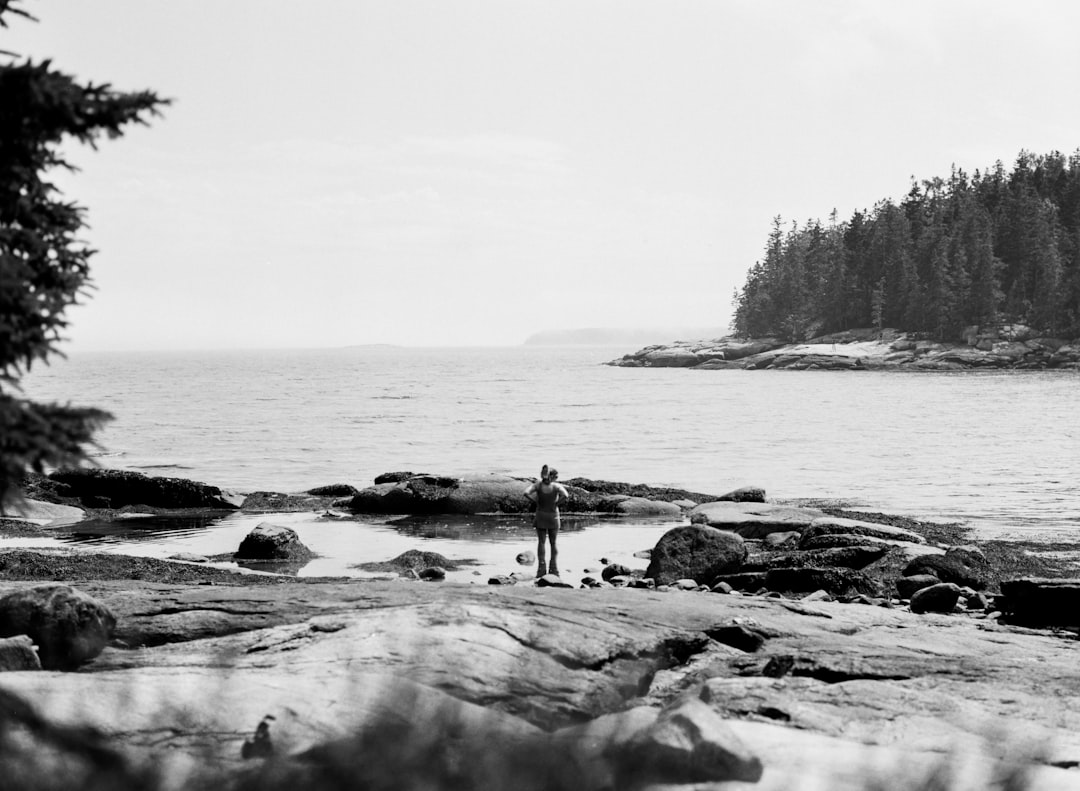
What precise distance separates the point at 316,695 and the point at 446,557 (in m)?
16.0

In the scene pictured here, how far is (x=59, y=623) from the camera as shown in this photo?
29.8ft

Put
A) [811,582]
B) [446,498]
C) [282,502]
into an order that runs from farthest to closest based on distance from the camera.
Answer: [282,502] < [446,498] < [811,582]

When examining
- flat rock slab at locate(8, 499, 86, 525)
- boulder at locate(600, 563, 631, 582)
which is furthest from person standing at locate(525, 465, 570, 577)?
flat rock slab at locate(8, 499, 86, 525)

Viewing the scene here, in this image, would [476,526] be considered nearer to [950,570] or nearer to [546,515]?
[546,515]

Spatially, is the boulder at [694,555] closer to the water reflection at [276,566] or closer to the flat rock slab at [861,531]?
the flat rock slab at [861,531]

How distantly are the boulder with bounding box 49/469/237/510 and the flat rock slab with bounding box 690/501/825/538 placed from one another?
42.7ft

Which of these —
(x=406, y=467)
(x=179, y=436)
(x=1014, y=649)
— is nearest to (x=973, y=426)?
(x=406, y=467)

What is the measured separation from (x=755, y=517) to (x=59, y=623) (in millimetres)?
18701

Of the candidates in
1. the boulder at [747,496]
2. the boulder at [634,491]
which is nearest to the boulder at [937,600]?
the boulder at [747,496]

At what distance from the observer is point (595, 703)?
8070mm

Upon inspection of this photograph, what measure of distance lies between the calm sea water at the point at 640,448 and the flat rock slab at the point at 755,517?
1444 mm

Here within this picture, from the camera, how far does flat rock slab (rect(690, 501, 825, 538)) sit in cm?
2486

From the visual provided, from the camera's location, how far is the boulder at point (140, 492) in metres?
29.9

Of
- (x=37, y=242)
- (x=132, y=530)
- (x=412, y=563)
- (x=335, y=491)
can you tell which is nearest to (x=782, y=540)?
(x=412, y=563)
